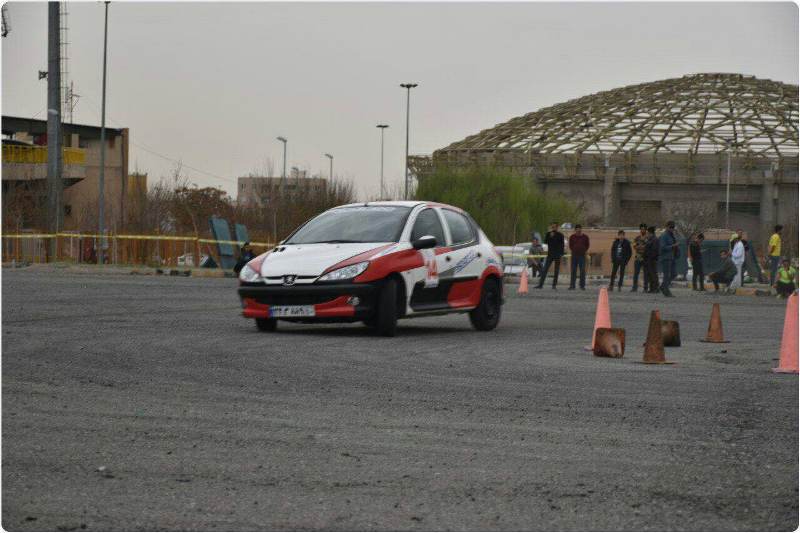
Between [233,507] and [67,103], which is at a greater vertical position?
[67,103]

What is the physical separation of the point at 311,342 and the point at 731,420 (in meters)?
6.32

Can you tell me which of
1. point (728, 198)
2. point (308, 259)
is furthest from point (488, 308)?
point (728, 198)

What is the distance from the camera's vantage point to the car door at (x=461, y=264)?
55.2 ft

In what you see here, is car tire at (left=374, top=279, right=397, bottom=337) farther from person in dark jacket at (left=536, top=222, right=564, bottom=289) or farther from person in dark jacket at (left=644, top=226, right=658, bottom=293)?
person in dark jacket at (left=536, top=222, right=564, bottom=289)

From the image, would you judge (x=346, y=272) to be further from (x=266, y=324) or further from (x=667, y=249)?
(x=667, y=249)

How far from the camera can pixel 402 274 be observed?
15.8 m

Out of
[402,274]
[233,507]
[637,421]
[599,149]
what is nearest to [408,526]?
[233,507]

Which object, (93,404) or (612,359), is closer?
(93,404)

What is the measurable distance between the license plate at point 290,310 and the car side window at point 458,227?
2.66m

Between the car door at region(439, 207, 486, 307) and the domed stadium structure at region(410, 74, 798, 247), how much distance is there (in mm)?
64380

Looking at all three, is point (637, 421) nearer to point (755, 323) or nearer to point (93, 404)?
point (93, 404)

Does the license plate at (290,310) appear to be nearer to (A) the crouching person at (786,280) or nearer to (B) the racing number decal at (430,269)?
(B) the racing number decal at (430,269)

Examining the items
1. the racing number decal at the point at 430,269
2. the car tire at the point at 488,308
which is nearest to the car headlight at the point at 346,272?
the racing number decal at the point at 430,269

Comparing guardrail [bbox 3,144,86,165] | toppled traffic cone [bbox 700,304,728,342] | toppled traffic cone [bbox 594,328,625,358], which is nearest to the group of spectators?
toppled traffic cone [bbox 700,304,728,342]
